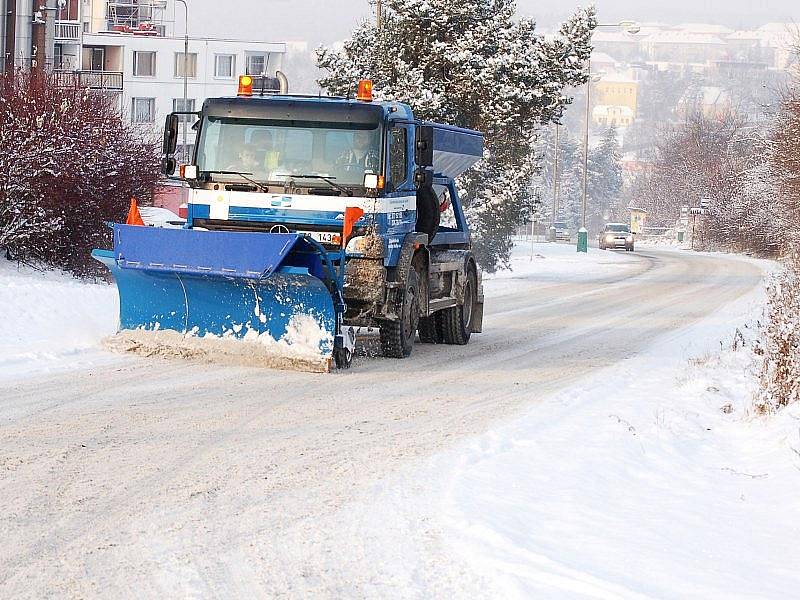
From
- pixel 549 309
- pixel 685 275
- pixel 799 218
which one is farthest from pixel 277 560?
pixel 799 218

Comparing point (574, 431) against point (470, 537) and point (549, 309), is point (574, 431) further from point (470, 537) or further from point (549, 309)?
point (549, 309)

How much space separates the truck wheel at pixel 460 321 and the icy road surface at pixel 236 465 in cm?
38

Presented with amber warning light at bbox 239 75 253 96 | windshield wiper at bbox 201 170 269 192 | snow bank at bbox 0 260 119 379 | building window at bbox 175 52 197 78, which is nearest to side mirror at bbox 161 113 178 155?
windshield wiper at bbox 201 170 269 192

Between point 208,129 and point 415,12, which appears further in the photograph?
point 415,12

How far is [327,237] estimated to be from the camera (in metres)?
12.3

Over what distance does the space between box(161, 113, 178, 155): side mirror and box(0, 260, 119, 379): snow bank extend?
1996 millimetres

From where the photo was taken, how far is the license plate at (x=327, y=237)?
483 inches

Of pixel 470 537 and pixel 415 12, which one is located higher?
pixel 415 12

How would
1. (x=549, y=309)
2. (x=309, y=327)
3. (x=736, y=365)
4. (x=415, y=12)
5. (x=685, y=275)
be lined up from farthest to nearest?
(x=685, y=275) < (x=415, y=12) < (x=549, y=309) < (x=736, y=365) < (x=309, y=327)

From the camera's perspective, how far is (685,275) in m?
37.7

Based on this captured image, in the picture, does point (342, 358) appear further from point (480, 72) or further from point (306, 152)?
point (480, 72)

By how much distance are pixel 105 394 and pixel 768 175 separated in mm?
49043

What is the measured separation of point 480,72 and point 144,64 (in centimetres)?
4710

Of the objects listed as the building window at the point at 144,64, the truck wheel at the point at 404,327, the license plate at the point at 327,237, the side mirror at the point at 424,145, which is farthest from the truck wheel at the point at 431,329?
the building window at the point at 144,64
